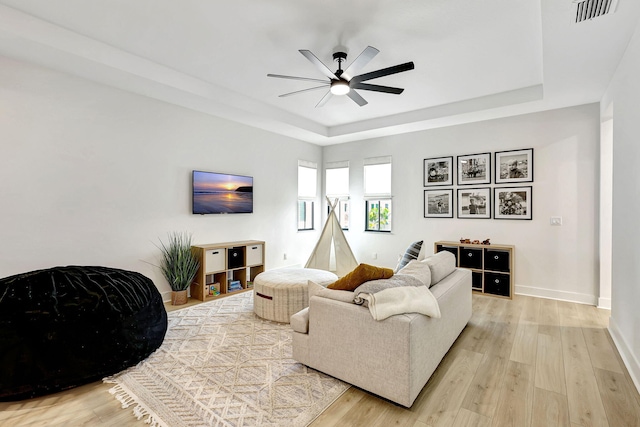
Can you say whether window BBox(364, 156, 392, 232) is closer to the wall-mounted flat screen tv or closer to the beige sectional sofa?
the wall-mounted flat screen tv

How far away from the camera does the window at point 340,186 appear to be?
646 cm

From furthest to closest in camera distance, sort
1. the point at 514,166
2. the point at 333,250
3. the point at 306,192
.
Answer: the point at 306,192, the point at 333,250, the point at 514,166

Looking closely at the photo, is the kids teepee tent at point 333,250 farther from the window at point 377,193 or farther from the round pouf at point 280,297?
the round pouf at point 280,297

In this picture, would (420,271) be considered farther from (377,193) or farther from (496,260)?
(377,193)

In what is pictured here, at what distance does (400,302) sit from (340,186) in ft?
15.6

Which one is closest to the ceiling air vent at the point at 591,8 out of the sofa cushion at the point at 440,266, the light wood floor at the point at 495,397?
the sofa cushion at the point at 440,266

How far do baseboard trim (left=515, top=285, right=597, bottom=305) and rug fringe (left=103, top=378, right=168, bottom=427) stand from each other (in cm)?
474

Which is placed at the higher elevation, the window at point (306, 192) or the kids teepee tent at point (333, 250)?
the window at point (306, 192)

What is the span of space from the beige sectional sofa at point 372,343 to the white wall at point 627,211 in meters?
1.34

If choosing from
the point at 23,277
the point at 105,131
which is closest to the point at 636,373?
the point at 23,277

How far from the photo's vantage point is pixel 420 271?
2531 millimetres

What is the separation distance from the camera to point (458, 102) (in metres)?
4.53

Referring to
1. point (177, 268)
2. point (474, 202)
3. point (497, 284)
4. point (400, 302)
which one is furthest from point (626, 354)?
point (177, 268)

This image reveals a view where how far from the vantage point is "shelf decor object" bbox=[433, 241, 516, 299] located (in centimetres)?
436
